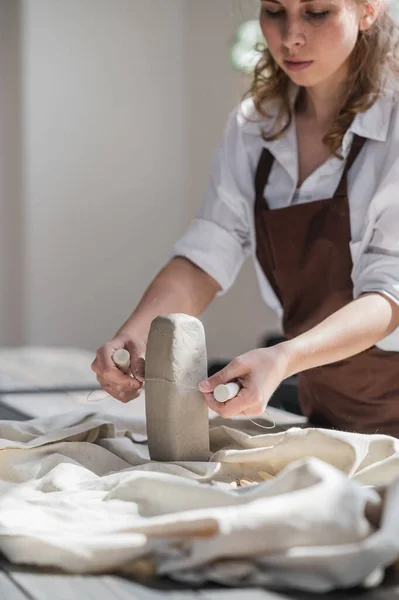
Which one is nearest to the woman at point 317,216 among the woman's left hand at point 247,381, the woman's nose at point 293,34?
the woman's nose at point 293,34

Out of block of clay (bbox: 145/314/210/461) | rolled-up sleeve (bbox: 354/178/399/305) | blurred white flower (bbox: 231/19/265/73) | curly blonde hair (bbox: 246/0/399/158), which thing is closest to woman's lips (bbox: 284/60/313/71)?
curly blonde hair (bbox: 246/0/399/158)

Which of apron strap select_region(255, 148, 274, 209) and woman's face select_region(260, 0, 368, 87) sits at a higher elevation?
woman's face select_region(260, 0, 368, 87)

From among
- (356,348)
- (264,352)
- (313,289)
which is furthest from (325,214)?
(264,352)

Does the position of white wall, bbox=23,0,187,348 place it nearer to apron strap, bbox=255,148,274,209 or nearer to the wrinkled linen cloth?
apron strap, bbox=255,148,274,209

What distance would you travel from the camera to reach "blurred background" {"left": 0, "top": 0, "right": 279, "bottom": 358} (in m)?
5.50

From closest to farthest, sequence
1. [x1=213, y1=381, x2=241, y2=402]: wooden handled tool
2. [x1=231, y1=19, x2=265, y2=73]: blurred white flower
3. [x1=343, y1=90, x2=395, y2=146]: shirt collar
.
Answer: [x1=213, y1=381, x2=241, y2=402]: wooden handled tool
[x1=343, y1=90, x2=395, y2=146]: shirt collar
[x1=231, y1=19, x2=265, y2=73]: blurred white flower

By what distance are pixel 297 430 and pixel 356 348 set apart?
0.30m

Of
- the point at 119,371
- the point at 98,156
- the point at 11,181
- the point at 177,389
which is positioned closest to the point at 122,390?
the point at 119,371

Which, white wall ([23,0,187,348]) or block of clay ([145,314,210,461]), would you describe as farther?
white wall ([23,0,187,348])

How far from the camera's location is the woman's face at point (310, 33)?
169 centimetres

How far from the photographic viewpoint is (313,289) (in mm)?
1896

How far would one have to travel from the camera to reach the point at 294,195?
194 cm

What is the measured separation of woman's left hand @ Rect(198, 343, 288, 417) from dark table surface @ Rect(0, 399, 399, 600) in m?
0.43

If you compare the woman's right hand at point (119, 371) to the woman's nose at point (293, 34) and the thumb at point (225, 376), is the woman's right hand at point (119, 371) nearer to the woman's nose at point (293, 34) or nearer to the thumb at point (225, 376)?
the thumb at point (225, 376)
